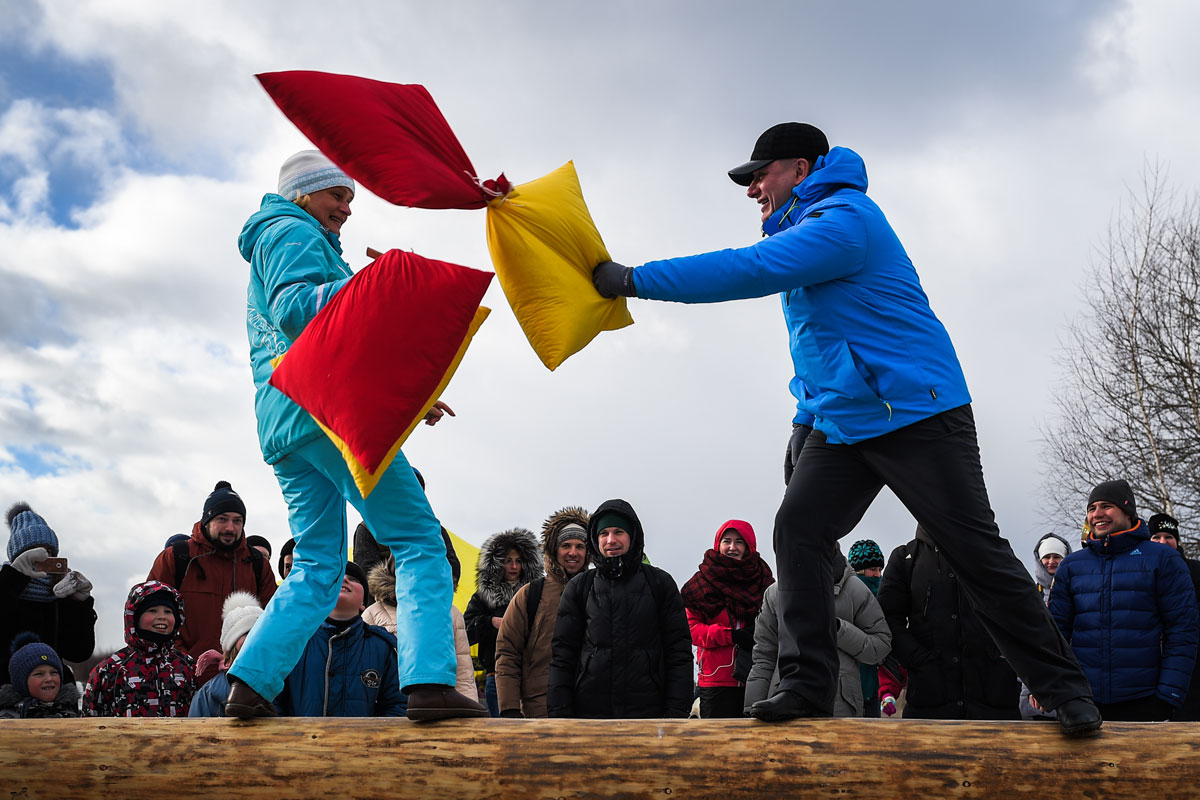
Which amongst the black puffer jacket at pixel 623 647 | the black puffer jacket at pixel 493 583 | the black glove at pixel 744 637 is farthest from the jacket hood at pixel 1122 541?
the black puffer jacket at pixel 493 583

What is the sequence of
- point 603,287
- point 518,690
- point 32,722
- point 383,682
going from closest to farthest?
point 603,287 → point 32,722 → point 383,682 → point 518,690

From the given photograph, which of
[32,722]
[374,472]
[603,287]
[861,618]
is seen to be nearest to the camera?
[374,472]

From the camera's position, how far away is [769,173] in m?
3.92

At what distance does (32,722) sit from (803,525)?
9.77ft

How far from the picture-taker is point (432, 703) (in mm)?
3588

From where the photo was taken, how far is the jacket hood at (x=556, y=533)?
260 inches

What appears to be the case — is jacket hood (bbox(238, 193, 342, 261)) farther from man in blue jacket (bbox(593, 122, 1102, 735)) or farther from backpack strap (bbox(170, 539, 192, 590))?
backpack strap (bbox(170, 539, 192, 590))

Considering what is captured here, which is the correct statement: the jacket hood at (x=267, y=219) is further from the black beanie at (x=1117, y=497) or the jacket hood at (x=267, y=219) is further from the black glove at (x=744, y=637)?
the black beanie at (x=1117, y=497)

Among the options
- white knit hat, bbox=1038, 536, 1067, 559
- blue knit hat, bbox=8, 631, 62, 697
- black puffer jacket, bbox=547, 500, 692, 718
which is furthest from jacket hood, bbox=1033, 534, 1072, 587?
blue knit hat, bbox=8, 631, 62, 697

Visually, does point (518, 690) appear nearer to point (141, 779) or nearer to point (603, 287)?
point (141, 779)

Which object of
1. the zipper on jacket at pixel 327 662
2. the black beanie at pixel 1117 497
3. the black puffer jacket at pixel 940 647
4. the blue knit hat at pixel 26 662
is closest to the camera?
the zipper on jacket at pixel 327 662

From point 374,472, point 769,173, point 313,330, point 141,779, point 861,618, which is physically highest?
point 769,173

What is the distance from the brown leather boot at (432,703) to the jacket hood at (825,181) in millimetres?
2042

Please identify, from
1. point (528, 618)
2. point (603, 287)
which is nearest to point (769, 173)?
point (603, 287)
